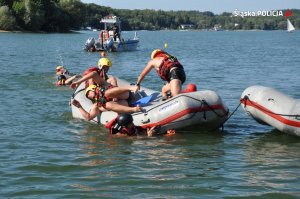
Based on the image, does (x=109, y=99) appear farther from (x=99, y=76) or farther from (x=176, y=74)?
(x=176, y=74)

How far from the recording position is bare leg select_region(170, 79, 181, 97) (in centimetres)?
1005

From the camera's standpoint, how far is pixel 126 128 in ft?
32.2

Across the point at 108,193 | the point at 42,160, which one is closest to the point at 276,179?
the point at 108,193

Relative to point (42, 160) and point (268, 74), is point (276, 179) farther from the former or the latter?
point (268, 74)

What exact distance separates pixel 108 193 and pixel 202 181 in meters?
1.23

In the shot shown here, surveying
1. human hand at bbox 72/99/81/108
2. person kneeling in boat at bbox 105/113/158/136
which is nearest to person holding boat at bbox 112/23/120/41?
human hand at bbox 72/99/81/108

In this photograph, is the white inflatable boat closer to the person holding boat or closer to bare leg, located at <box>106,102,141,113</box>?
bare leg, located at <box>106,102,141,113</box>

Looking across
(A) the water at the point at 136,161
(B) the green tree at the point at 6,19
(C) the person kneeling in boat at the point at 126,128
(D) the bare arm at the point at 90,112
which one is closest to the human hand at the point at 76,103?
(D) the bare arm at the point at 90,112

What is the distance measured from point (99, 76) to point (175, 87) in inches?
60.0

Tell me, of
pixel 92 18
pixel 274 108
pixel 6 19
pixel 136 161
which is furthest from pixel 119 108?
pixel 92 18

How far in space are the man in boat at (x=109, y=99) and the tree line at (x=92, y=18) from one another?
242ft

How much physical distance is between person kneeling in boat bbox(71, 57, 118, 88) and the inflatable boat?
2.61 m

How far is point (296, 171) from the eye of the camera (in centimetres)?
769

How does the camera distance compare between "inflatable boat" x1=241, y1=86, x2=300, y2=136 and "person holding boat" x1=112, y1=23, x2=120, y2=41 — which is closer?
"inflatable boat" x1=241, y1=86, x2=300, y2=136
